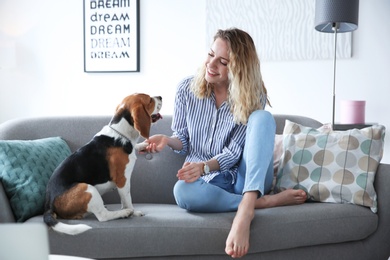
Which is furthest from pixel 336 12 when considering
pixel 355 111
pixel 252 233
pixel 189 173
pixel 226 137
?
pixel 252 233

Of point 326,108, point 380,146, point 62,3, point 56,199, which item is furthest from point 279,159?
point 62,3

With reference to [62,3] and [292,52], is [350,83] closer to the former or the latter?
[292,52]

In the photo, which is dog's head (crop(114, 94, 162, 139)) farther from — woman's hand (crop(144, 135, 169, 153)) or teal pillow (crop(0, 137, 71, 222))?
teal pillow (crop(0, 137, 71, 222))

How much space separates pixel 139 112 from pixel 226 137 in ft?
1.45

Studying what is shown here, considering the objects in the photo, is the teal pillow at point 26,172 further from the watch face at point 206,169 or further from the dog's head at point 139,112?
the watch face at point 206,169

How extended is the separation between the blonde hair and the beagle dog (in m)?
0.35

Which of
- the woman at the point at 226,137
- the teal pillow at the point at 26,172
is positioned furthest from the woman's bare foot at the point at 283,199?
the teal pillow at the point at 26,172

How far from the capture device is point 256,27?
4.09 metres

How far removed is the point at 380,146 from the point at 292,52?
5.76 ft

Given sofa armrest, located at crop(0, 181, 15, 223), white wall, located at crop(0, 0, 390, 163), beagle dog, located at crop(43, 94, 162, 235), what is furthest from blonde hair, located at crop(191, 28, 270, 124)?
white wall, located at crop(0, 0, 390, 163)

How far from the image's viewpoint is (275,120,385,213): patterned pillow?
2.31m

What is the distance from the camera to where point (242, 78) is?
235 cm

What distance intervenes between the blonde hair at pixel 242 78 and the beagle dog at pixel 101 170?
1.15 ft

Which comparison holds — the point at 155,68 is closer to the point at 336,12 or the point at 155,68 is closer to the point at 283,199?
the point at 336,12
